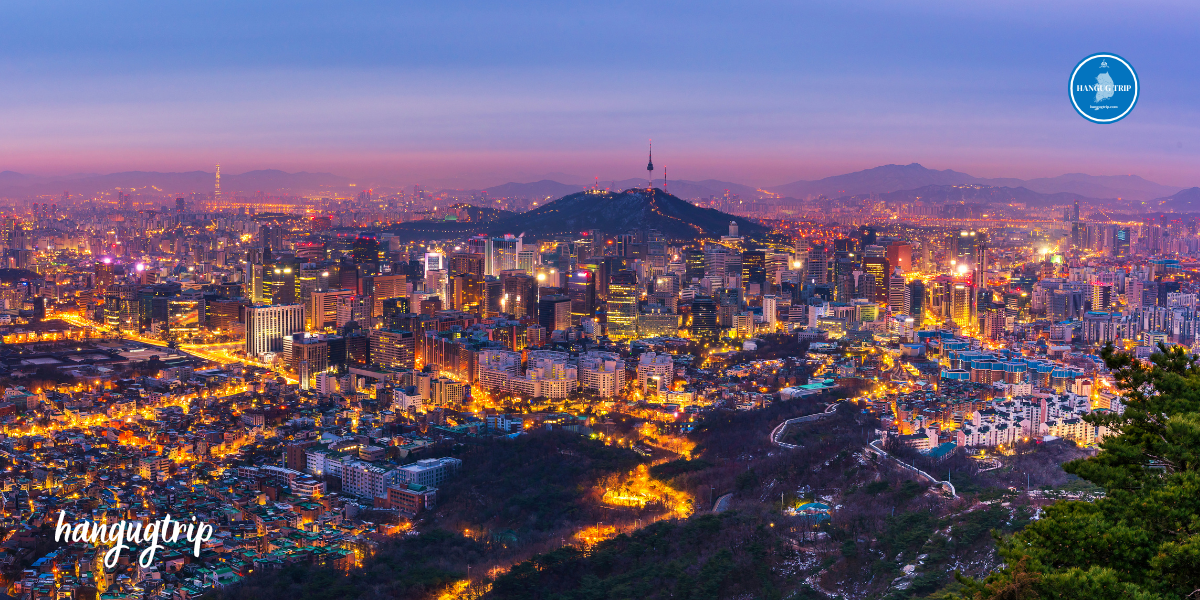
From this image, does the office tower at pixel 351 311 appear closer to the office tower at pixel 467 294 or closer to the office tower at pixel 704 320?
the office tower at pixel 467 294

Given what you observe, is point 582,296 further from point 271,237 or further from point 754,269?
point 271,237

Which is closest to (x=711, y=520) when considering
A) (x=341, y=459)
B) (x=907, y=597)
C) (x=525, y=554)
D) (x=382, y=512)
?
(x=525, y=554)

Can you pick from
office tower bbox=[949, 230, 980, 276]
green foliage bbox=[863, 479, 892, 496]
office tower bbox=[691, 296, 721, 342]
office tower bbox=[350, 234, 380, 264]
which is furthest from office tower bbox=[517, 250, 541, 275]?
green foliage bbox=[863, 479, 892, 496]

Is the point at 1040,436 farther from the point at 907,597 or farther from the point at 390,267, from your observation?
the point at 390,267

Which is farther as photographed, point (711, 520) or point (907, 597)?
point (711, 520)

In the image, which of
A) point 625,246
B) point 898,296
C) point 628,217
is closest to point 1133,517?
point 898,296

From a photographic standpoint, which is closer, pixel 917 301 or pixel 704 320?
pixel 704 320
